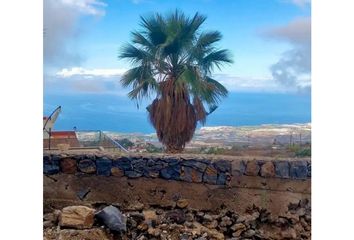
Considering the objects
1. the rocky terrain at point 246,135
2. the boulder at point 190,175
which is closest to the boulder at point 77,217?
the rocky terrain at point 246,135

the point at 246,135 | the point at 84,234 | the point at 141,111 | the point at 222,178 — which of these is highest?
the point at 141,111

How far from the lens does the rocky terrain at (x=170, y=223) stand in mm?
2512

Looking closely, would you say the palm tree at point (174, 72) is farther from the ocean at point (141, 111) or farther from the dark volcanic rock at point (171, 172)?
the dark volcanic rock at point (171, 172)

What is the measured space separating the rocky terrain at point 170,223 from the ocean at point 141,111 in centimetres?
42

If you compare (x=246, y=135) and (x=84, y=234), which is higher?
(x=246, y=135)

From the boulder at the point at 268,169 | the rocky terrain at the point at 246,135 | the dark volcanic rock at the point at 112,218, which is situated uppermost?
the rocky terrain at the point at 246,135

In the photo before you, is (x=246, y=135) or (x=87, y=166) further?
(x=87, y=166)

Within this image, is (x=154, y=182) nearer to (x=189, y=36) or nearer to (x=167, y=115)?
(x=167, y=115)

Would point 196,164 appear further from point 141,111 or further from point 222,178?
point 141,111

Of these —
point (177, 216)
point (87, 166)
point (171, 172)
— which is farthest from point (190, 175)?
point (87, 166)

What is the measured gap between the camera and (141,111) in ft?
8.16

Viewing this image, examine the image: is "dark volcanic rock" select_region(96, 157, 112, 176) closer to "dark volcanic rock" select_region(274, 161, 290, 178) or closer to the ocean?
the ocean

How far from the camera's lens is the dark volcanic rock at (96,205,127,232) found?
254 cm

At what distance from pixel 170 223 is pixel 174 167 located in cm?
29
